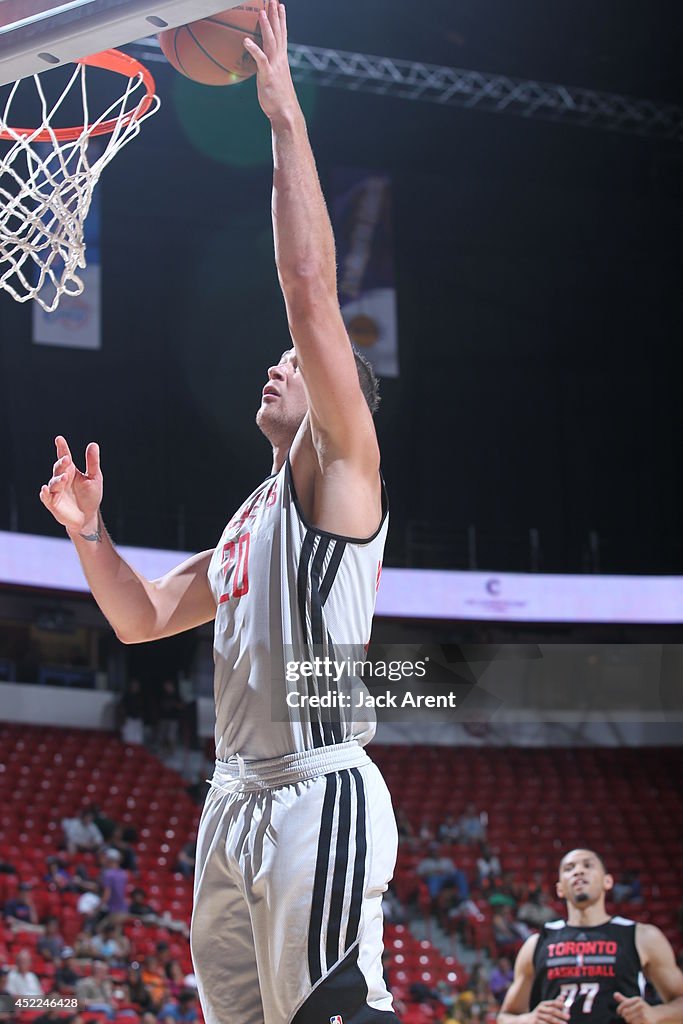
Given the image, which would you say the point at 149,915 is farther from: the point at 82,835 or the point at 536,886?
the point at 536,886

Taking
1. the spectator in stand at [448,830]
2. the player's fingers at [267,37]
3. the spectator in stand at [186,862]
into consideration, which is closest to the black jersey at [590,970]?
the player's fingers at [267,37]

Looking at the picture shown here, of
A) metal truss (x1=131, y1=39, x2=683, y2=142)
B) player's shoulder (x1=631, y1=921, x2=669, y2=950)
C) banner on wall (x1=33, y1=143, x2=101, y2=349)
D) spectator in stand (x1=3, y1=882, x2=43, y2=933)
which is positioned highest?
metal truss (x1=131, y1=39, x2=683, y2=142)

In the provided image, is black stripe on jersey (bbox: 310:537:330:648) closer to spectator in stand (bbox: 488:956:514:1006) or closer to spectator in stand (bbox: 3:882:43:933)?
spectator in stand (bbox: 3:882:43:933)

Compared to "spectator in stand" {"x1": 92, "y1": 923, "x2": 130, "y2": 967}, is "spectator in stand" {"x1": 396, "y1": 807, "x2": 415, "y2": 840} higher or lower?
higher

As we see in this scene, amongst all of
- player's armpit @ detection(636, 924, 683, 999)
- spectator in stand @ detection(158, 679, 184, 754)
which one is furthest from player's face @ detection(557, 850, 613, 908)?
spectator in stand @ detection(158, 679, 184, 754)

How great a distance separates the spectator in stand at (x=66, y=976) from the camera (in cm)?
715

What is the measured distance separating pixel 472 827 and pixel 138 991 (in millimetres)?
4409

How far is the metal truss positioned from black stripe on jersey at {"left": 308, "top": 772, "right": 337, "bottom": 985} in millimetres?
9166

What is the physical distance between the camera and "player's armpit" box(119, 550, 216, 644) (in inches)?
97.7

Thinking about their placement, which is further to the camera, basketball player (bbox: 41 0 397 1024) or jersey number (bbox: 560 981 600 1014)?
jersey number (bbox: 560 981 600 1014)

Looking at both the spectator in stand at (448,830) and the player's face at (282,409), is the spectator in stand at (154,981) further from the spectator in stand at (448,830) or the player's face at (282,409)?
the player's face at (282,409)

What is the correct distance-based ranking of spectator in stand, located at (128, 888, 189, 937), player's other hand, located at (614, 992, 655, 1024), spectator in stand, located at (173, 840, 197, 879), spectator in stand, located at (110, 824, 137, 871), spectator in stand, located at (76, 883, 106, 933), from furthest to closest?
spectator in stand, located at (173, 840, 197, 879), spectator in stand, located at (110, 824, 137, 871), spectator in stand, located at (128, 888, 189, 937), spectator in stand, located at (76, 883, 106, 933), player's other hand, located at (614, 992, 655, 1024)

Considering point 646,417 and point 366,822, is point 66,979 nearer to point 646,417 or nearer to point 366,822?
point 366,822

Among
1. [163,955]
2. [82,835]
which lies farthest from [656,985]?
[82,835]
